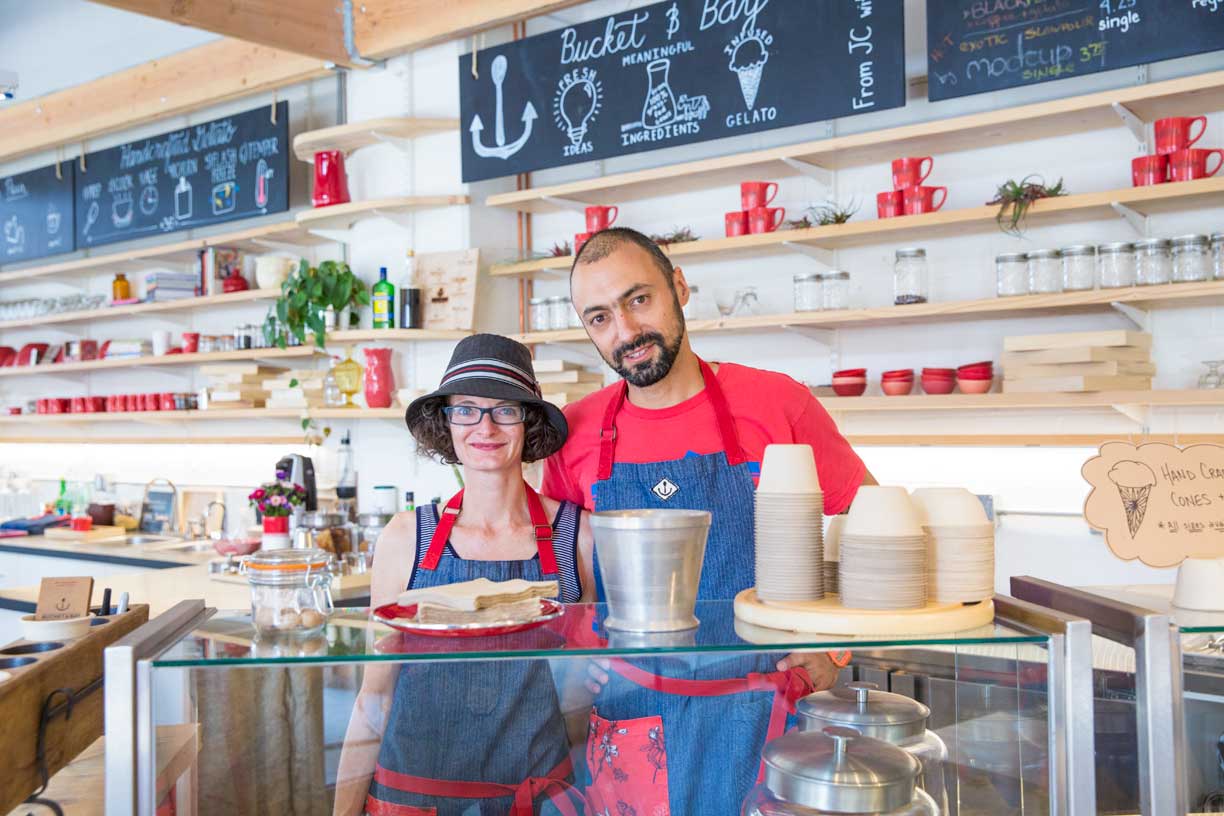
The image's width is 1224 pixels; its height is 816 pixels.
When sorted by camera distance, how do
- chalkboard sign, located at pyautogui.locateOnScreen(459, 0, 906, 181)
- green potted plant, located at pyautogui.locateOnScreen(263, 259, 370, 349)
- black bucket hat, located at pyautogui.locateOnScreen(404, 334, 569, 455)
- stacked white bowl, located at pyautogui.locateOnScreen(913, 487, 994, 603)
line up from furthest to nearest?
1. green potted plant, located at pyautogui.locateOnScreen(263, 259, 370, 349)
2. chalkboard sign, located at pyautogui.locateOnScreen(459, 0, 906, 181)
3. black bucket hat, located at pyautogui.locateOnScreen(404, 334, 569, 455)
4. stacked white bowl, located at pyautogui.locateOnScreen(913, 487, 994, 603)

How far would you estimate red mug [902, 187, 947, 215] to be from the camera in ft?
12.2

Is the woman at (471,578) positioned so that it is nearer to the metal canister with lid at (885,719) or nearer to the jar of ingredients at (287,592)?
the jar of ingredients at (287,592)

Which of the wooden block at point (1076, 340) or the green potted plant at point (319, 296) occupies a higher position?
the green potted plant at point (319, 296)

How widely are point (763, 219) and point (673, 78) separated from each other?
0.75 metres

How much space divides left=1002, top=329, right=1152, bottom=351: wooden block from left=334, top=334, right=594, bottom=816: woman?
6.38 feet

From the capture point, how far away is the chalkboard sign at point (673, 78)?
3904 millimetres

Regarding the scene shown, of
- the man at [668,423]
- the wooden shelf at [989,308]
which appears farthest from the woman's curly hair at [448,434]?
the wooden shelf at [989,308]

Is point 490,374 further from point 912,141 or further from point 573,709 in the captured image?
point 912,141

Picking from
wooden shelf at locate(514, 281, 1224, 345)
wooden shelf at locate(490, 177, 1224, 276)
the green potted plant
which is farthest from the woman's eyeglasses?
the green potted plant

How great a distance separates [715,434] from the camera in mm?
2178

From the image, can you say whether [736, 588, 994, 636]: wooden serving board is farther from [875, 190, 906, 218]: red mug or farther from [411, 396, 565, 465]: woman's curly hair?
[875, 190, 906, 218]: red mug

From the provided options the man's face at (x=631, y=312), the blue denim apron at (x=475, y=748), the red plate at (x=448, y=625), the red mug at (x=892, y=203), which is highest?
the red mug at (x=892, y=203)

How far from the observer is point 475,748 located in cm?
137

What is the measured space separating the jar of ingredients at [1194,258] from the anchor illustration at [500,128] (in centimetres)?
263
